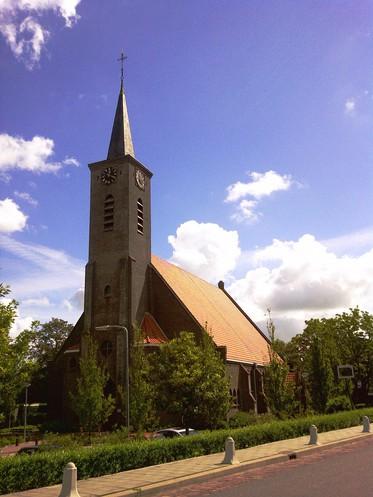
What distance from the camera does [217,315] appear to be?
1785 inches

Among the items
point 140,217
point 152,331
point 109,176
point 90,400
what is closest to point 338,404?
point 152,331

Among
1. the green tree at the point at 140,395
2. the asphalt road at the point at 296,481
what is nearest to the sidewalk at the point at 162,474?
the asphalt road at the point at 296,481

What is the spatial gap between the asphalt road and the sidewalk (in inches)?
14.9

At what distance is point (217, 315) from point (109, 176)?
16.6 metres

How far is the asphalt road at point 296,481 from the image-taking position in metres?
10.4

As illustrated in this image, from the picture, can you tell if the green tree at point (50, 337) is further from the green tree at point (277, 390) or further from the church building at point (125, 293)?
the green tree at point (277, 390)

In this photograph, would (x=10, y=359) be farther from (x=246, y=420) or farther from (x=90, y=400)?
(x=246, y=420)

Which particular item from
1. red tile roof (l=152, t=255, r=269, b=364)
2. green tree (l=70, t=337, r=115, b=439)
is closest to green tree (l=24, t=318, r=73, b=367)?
red tile roof (l=152, t=255, r=269, b=364)

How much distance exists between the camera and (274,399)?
26.1 meters

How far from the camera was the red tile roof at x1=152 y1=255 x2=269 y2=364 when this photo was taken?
39.9 metres

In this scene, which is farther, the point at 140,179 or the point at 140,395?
the point at 140,179

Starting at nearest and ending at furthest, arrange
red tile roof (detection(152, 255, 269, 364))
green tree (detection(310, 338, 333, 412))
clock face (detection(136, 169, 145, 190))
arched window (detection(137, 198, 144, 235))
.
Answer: green tree (detection(310, 338, 333, 412)) < arched window (detection(137, 198, 144, 235)) < red tile roof (detection(152, 255, 269, 364)) < clock face (detection(136, 169, 145, 190))

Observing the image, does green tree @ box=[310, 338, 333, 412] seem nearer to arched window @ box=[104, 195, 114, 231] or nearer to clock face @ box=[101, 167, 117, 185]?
arched window @ box=[104, 195, 114, 231]

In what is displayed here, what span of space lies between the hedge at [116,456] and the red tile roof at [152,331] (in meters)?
14.4
